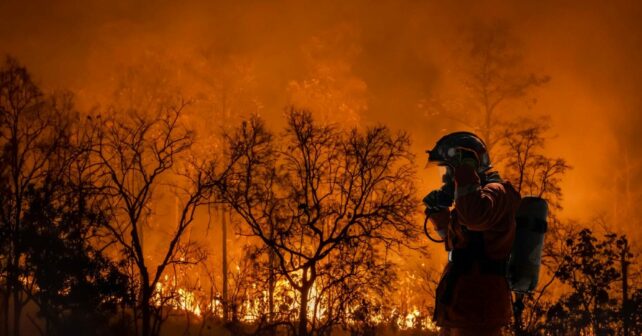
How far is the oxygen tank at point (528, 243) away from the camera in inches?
258

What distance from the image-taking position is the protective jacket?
654 cm

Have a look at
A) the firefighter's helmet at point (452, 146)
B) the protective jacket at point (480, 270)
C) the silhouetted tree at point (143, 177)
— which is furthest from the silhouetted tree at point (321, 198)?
the firefighter's helmet at point (452, 146)

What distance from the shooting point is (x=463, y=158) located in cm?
638

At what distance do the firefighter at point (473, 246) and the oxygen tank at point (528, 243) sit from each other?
0.28ft

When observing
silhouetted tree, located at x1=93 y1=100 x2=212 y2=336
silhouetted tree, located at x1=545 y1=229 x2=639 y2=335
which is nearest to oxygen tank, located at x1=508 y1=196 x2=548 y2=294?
silhouetted tree, located at x1=93 y1=100 x2=212 y2=336

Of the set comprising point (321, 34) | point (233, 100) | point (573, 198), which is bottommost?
point (573, 198)

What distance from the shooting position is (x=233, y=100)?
4378cm

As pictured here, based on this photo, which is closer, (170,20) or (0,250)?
(0,250)

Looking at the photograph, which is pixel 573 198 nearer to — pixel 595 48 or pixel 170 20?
pixel 595 48

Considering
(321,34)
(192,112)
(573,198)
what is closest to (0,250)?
(192,112)

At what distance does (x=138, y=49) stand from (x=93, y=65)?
9.40 ft

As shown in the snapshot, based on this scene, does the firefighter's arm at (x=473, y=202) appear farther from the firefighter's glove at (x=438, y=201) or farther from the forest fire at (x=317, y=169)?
the firefighter's glove at (x=438, y=201)

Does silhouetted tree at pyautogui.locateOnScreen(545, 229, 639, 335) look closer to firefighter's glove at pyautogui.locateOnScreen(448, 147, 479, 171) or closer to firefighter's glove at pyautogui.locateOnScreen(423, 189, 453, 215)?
firefighter's glove at pyautogui.locateOnScreen(423, 189, 453, 215)

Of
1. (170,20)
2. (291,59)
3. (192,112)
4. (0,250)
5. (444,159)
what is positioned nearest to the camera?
(444,159)
